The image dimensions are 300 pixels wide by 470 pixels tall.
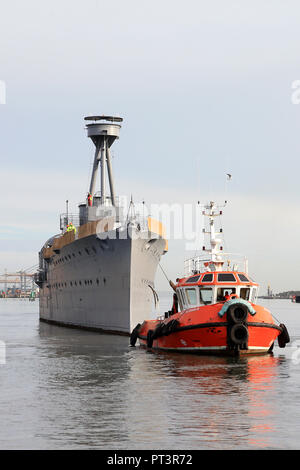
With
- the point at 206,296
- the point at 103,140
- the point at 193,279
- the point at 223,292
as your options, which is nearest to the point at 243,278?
the point at 223,292

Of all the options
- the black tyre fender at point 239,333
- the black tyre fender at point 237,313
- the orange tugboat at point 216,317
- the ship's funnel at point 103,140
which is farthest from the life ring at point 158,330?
the ship's funnel at point 103,140

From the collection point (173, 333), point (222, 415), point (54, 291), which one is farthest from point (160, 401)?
point (54, 291)

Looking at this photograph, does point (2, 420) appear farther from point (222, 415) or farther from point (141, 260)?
point (141, 260)

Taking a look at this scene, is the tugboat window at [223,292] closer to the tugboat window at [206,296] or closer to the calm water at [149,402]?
the tugboat window at [206,296]

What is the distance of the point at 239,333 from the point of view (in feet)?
104

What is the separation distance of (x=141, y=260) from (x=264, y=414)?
31560 millimetres

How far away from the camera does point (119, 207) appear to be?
214 feet

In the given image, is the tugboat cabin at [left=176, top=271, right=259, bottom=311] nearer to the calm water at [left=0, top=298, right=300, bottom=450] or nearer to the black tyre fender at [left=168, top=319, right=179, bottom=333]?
the black tyre fender at [left=168, top=319, right=179, bottom=333]

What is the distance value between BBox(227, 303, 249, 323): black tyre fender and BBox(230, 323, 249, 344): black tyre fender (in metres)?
0.25

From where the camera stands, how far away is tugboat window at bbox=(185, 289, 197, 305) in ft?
→ 116

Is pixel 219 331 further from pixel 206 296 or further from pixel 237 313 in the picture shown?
pixel 206 296
